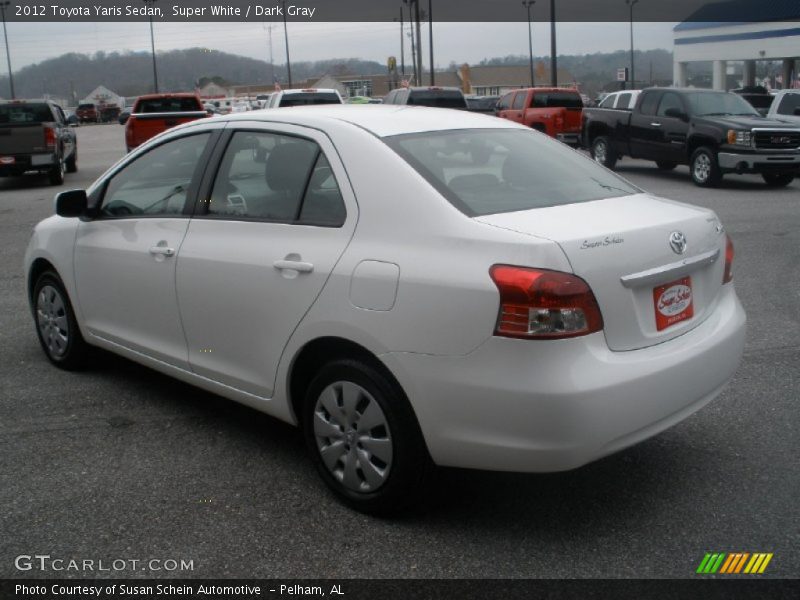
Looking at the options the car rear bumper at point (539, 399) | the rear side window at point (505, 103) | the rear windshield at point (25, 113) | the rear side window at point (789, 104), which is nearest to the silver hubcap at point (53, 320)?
the car rear bumper at point (539, 399)

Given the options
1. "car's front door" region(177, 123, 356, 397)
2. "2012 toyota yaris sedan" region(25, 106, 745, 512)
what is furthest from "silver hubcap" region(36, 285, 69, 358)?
"car's front door" region(177, 123, 356, 397)

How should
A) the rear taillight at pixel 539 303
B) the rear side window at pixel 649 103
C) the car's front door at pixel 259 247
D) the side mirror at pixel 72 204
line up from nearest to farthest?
the rear taillight at pixel 539 303 < the car's front door at pixel 259 247 < the side mirror at pixel 72 204 < the rear side window at pixel 649 103

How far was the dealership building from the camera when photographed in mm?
48344

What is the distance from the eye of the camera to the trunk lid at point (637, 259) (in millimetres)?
3445

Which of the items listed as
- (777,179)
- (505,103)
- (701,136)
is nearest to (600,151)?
(701,136)

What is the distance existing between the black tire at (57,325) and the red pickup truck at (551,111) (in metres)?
19.6

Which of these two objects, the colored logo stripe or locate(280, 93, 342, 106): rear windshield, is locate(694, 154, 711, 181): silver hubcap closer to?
locate(280, 93, 342, 106): rear windshield

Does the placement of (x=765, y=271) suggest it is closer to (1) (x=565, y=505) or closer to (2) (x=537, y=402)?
(1) (x=565, y=505)

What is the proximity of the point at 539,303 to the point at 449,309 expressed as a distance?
0.34 meters

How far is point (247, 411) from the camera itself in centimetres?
531

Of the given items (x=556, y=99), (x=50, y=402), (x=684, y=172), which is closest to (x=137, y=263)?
(x=50, y=402)

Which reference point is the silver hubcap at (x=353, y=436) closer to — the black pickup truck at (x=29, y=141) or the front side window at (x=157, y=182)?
the front side window at (x=157, y=182)

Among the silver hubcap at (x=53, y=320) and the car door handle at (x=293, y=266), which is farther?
the silver hubcap at (x=53, y=320)
